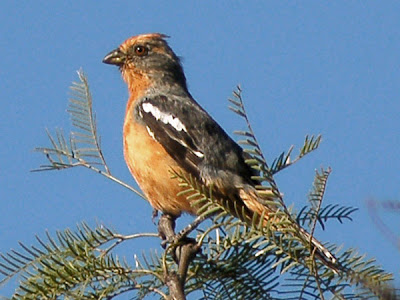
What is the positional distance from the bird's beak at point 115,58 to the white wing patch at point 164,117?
3.34ft

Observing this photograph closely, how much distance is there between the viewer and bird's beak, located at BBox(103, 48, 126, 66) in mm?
7320

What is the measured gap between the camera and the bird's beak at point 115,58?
732cm

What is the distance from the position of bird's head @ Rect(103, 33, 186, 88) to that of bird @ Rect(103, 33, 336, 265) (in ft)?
0.17

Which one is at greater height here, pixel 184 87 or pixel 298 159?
pixel 184 87

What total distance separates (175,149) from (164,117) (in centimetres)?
49

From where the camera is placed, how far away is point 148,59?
7402 mm

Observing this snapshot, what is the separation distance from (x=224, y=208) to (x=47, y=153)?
1765 millimetres

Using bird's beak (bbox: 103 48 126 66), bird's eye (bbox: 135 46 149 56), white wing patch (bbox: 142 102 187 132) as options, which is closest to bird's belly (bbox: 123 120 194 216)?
white wing patch (bbox: 142 102 187 132)

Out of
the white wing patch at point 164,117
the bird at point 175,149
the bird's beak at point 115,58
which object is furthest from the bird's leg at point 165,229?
the bird's beak at point 115,58

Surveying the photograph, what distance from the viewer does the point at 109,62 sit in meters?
7.34

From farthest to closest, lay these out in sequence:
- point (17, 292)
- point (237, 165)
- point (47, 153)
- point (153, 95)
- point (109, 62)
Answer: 1. point (109, 62)
2. point (153, 95)
3. point (237, 165)
4. point (47, 153)
5. point (17, 292)

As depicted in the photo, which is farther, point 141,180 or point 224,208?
point 141,180

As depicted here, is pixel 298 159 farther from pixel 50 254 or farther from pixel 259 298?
pixel 50 254

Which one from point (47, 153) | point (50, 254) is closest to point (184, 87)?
point (47, 153)
